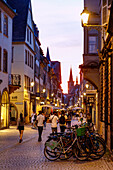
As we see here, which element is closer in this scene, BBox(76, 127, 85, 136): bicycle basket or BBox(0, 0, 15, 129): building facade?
BBox(76, 127, 85, 136): bicycle basket

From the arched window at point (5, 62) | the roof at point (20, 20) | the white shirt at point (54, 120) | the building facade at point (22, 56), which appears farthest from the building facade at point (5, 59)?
the white shirt at point (54, 120)

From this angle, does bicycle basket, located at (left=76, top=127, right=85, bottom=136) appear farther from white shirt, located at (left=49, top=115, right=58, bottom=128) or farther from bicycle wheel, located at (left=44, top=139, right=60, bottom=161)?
white shirt, located at (left=49, top=115, right=58, bottom=128)

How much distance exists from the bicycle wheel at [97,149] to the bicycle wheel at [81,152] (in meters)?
0.27

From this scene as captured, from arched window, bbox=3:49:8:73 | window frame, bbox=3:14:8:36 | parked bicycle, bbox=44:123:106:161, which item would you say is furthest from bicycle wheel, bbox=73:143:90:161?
window frame, bbox=3:14:8:36

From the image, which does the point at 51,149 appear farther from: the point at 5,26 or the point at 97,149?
the point at 5,26

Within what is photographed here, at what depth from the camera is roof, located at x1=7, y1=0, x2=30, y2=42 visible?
158 ft

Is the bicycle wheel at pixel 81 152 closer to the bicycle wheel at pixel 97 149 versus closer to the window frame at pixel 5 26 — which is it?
the bicycle wheel at pixel 97 149

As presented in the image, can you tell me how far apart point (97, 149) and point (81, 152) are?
0.63m

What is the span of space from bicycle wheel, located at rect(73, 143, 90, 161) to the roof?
3503cm

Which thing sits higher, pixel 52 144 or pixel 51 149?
pixel 52 144

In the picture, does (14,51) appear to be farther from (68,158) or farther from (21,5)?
(68,158)

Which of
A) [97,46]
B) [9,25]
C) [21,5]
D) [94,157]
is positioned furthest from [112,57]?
[21,5]

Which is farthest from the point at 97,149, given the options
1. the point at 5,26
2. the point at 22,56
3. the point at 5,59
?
the point at 22,56

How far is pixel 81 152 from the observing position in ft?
46.1
